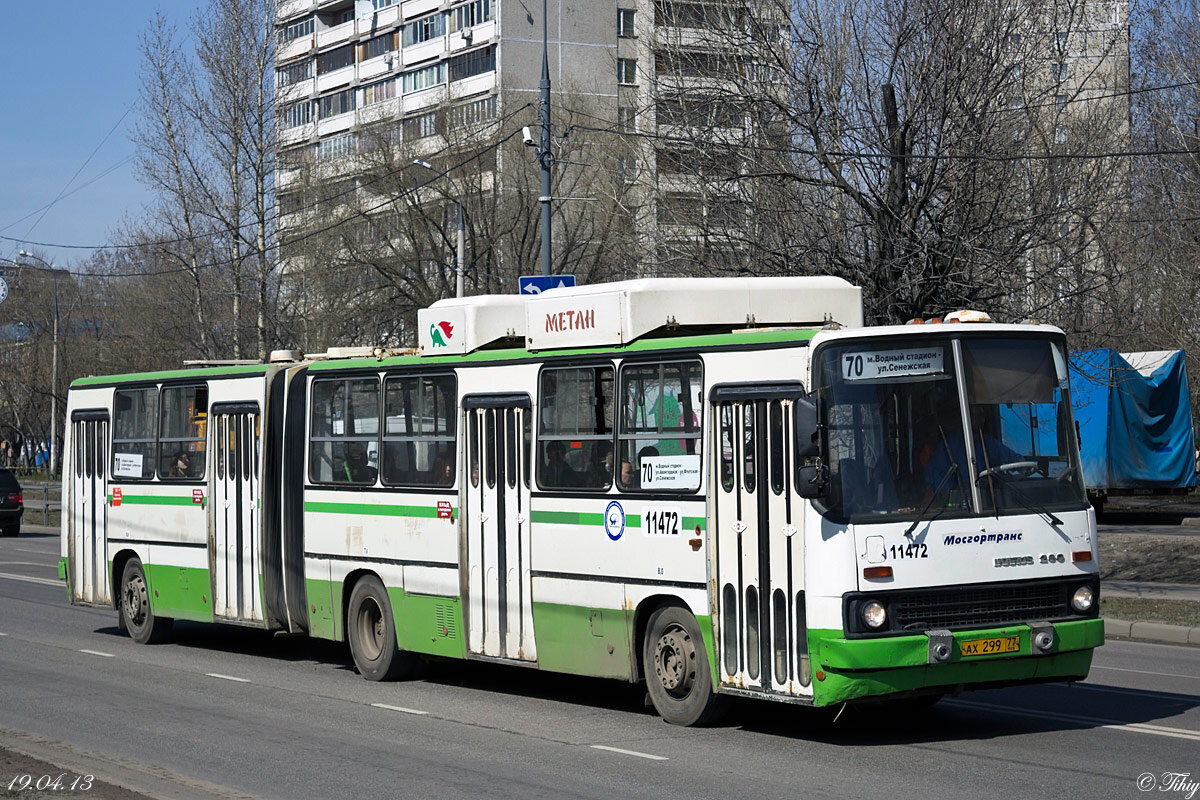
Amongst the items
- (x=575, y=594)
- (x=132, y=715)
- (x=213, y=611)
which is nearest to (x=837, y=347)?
(x=575, y=594)

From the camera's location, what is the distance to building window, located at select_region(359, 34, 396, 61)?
7650 centimetres

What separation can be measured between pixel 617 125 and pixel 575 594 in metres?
13.3

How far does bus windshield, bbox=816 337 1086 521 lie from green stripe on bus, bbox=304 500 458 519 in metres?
4.37

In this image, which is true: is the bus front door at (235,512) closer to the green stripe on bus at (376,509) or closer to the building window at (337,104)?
the green stripe on bus at (376,509)

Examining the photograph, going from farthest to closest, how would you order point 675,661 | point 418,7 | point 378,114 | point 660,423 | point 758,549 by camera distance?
1. point 418,7
2. point 378,114
3. point 660,423
4. point 675,661
5. point 758,549

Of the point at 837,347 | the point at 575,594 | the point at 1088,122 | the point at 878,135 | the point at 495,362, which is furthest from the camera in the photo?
the point at 1088,122

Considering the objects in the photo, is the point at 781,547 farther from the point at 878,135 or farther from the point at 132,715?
the point at 878,135

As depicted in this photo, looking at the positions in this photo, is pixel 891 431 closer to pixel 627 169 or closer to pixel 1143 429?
pixel 627 169

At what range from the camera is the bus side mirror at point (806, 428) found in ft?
31.1

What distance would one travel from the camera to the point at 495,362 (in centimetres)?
1277

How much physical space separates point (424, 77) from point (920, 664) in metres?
67.4

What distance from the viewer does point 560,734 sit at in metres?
10.8

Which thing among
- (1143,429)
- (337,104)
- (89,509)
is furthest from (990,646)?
(337,104)
